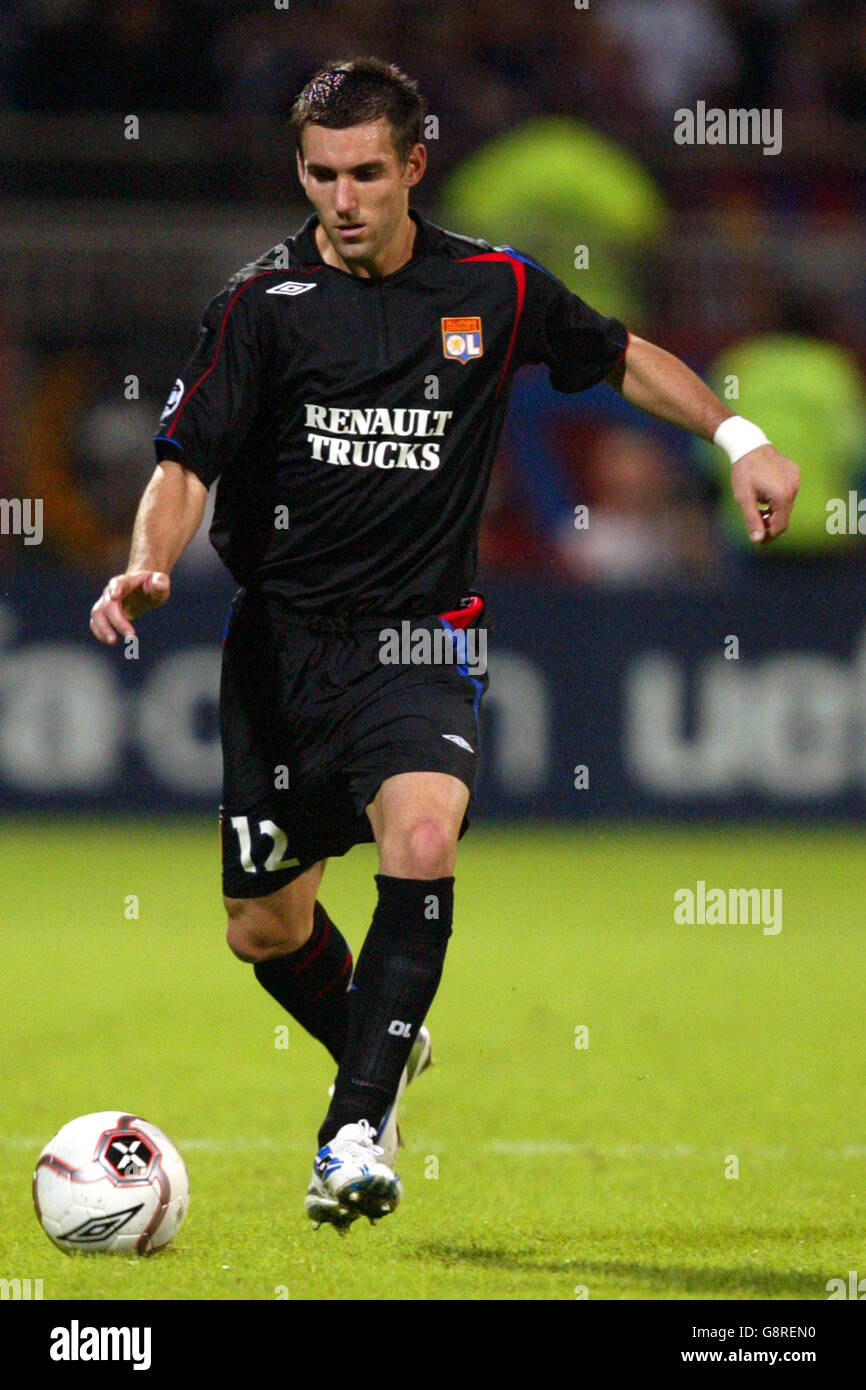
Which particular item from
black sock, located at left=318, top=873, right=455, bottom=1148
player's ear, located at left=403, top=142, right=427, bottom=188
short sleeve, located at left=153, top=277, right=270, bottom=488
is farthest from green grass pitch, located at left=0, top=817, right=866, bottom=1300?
player's ear, located at left=403, top=142, right=427, bottom=188

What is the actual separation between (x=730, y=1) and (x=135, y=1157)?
13101 mm

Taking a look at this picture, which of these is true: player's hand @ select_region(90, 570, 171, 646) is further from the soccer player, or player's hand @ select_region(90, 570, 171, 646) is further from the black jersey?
the black jersey

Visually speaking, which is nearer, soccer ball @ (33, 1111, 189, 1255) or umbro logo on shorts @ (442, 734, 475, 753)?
soccer ball @ (33, 1111, 189, 1255)

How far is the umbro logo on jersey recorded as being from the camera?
5.29 metres

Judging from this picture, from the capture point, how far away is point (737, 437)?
17.4ft

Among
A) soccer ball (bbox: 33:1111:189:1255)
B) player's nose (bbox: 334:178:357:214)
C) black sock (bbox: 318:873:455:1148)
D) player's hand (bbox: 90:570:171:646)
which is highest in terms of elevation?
player's nose (bbox: 334:178:357:214)

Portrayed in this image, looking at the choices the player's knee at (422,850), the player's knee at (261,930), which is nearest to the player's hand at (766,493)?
the player's knee at (422,850)

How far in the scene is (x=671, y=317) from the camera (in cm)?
1428

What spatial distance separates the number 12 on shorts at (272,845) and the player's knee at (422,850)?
21.3 inches

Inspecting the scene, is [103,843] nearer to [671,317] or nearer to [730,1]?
[671,317]

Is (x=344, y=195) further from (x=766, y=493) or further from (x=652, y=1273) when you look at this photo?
(x=652, y=1273)

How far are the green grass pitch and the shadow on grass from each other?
1 cm

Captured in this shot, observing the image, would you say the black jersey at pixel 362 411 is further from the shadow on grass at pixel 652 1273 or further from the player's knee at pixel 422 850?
the shadow on grass at pixel 652 1273
